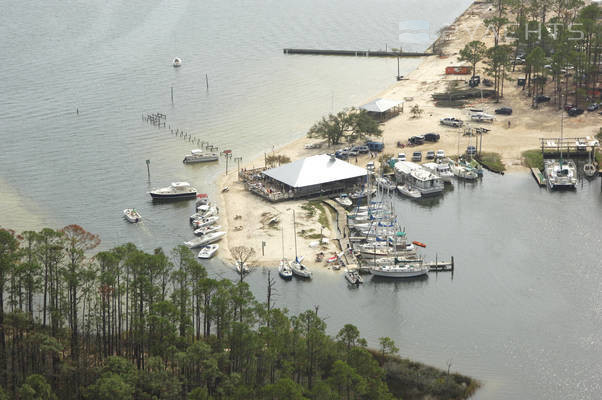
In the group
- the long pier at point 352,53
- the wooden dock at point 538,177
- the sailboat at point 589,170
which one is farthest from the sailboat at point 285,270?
the long pier at point 352,53

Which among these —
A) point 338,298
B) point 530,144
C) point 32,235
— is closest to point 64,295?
point 32,235

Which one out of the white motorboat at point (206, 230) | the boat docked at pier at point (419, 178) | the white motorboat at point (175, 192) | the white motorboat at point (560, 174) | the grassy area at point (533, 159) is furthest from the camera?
the grassy area at point (533, 159)

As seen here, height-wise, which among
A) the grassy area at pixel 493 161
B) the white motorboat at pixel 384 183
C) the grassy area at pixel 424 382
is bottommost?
the grassy area at pixel 424 382

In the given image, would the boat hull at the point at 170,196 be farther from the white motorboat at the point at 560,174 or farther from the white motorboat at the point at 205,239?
the white motorboat at the point at 560,174

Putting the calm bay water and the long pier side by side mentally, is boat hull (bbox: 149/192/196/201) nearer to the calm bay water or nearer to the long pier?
the calm bay water

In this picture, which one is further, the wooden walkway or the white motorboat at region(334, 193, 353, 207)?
the white motorboat at region(334, 193, 353, 207)

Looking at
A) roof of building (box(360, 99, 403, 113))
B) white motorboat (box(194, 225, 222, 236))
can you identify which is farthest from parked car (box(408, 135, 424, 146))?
white motorboat (box(194, 225, 222, 236))
